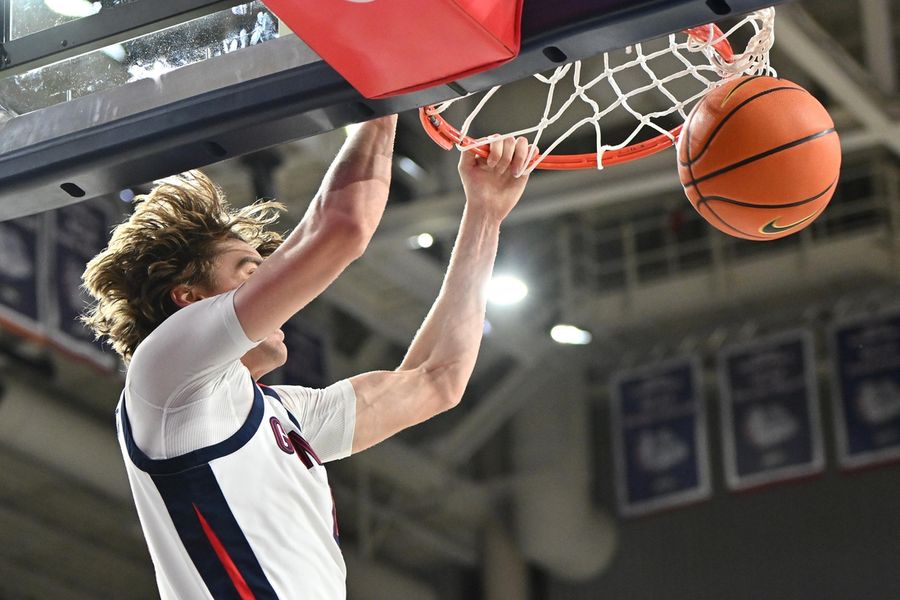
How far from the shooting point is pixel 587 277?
1189cm

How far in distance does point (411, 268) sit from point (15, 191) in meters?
7.81

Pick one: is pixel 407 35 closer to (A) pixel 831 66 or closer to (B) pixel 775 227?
(B) pixel 775 227

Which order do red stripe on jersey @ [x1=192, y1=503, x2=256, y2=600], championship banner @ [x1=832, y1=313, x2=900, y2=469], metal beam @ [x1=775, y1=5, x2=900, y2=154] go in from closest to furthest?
1. red stripe on jersey @ [x1=192, y1=503, x2=256, y2=600]
2. metal beam @ [x1=775, y1=5, x2=900, y2=154]
3. championship banner @ [x1=832, y1=313, x2=900, y2=469]

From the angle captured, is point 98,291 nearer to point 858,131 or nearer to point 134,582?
point 858,131

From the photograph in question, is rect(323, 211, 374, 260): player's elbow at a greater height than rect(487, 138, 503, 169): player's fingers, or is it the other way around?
rect(487, 138, 503, 169): player's fingers

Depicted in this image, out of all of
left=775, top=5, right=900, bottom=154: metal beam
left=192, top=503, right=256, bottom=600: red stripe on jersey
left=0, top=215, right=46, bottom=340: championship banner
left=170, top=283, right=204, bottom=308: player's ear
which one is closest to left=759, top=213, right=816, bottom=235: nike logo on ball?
left=170, top=283, right=204, bottom=308: player's ear

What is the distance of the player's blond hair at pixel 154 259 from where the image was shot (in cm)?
299

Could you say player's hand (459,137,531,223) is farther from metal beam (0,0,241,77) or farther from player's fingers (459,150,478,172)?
metal beam (0,0,241,77)

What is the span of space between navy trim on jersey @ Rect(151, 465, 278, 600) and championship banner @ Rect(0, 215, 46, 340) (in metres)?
5.82

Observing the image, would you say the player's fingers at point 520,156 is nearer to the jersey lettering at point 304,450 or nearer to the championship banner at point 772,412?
the jersey lettering at point 304,450

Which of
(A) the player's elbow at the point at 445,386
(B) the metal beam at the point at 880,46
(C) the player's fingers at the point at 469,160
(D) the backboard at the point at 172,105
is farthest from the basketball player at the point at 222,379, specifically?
(B) the metal beam at the point at 880,46

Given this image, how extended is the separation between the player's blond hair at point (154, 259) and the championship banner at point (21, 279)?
5382mm

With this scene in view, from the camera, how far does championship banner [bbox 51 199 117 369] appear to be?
332 inches

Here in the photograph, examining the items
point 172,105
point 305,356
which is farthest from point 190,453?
point 305,356
